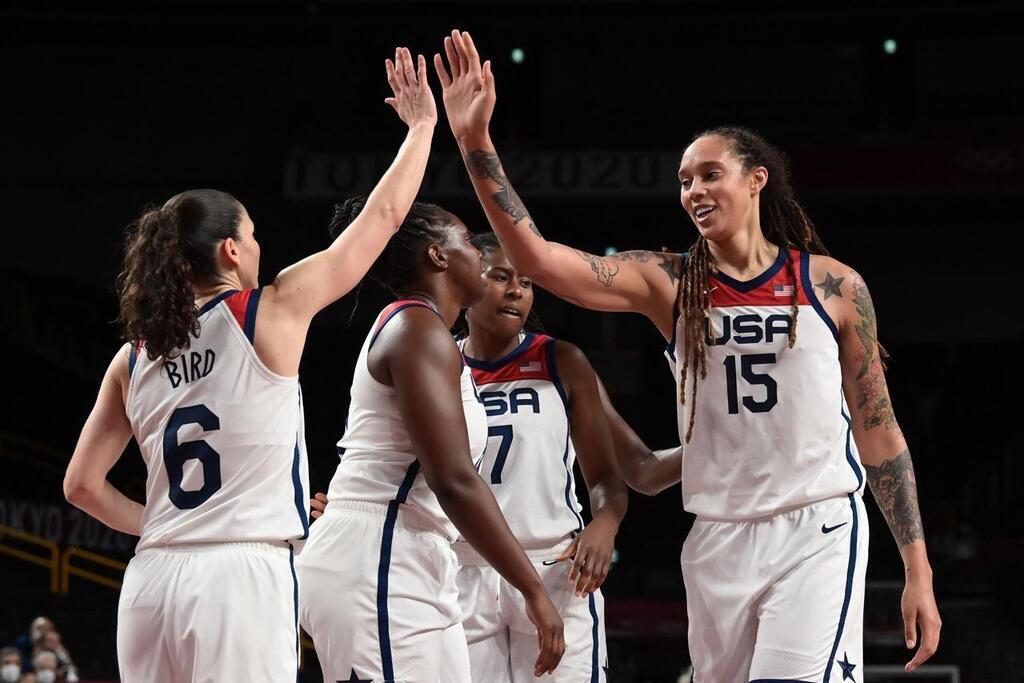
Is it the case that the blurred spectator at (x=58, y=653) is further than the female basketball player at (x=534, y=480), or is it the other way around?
the blurred spectator at (x=58, y=653)

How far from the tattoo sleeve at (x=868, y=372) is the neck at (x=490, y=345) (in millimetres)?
1400

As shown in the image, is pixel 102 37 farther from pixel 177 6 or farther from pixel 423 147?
pixel 423 147

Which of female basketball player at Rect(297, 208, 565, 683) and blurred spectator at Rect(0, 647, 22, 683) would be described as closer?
female basketball player at Rect(297, 208, 565, 683)

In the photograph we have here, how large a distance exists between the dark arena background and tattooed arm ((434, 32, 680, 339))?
36.3ft

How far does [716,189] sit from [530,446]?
3.94 feet

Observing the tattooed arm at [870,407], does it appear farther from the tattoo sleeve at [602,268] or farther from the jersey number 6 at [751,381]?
the tattoo sleeve at [602,268]

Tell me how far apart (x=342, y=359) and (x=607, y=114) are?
207 inches

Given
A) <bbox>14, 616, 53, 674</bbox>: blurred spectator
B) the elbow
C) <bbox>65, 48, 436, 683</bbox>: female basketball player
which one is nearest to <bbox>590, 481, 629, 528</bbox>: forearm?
<bbox>65, 48, 436, 683</bbox>: female basketball player

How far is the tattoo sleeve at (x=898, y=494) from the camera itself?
12.5ft

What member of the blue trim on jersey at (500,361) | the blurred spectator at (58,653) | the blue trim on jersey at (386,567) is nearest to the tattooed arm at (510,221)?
→ the blue trim on jersey at (386,567)

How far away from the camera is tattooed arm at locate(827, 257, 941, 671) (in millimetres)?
3785

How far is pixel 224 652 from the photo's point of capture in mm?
2799

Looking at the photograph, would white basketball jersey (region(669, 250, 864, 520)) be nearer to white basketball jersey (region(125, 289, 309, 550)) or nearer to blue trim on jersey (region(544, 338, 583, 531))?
blue trim on jersey (region(544, 338, 583, 531))

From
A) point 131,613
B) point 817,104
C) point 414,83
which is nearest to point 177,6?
point 817,104
